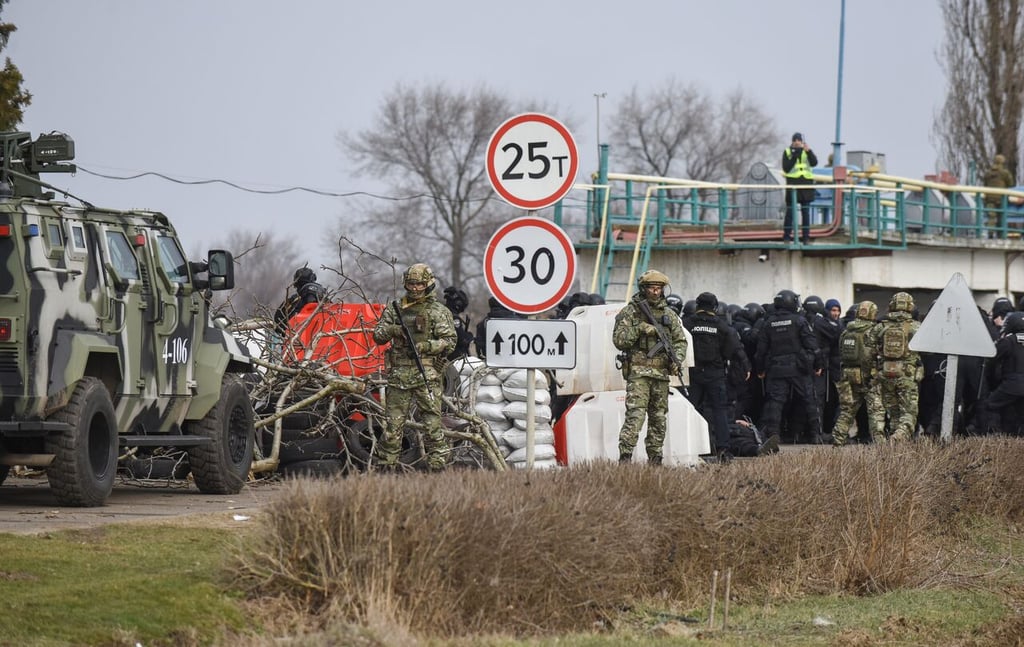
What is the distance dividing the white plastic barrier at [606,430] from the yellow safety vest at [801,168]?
13.4 m

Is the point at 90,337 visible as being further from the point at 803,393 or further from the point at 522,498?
the point at 803,393

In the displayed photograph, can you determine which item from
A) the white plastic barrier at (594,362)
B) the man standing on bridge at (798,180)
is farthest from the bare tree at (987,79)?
the white plastic barrier at (594,362)

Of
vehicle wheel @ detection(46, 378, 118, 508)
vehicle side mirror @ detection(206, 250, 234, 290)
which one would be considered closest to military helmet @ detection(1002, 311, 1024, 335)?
vehicle side mirror @ detection(206, 250, 234, 290)

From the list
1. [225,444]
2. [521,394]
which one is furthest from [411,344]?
[521,394]

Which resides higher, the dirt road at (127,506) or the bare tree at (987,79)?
the bare tree at (987,79)

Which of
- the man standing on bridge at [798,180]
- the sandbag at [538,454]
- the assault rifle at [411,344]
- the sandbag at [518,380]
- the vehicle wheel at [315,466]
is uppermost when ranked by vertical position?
the man standing on bridge at [798,180]

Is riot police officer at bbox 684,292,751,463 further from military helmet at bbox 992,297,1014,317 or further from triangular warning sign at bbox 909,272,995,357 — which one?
military helmet at bbox 992,297,1014,317

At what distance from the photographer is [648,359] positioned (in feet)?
49.9

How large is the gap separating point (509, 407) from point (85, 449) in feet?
16.8

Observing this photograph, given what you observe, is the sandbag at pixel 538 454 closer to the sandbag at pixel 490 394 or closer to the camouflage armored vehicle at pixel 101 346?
the sandbag at pixel 490 394

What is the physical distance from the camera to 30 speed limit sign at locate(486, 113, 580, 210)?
1059 centimetres

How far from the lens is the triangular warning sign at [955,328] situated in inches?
611

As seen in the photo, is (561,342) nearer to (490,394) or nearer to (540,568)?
(540,568)

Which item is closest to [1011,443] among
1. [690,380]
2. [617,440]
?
[617,440]
